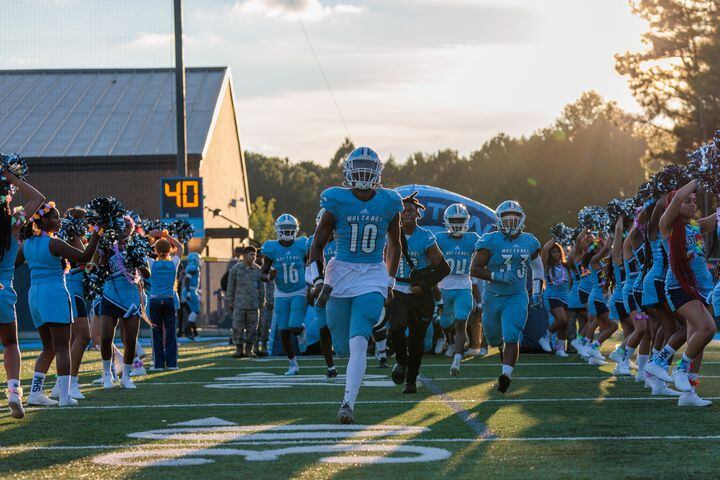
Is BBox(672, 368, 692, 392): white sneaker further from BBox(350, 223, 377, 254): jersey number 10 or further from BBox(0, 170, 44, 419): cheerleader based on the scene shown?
BBox(0, 170, 44, 419): cheerleader

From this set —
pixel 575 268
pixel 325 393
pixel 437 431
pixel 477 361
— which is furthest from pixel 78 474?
pixel 575 268

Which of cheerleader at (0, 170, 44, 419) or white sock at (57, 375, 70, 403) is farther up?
cheerleader at (0, 170, 44, 419)

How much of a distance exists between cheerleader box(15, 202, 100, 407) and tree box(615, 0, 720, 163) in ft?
119

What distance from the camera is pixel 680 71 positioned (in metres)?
50.0

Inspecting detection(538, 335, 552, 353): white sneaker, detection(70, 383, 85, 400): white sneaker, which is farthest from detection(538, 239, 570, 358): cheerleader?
detection(70, 383, 85, 400): white sneaker

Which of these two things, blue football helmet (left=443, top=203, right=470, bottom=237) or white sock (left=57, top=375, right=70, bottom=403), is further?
blue football helmet (left=443, top=203, right=470, bottom=237)

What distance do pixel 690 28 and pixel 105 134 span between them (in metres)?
22.8

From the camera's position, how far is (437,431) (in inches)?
348

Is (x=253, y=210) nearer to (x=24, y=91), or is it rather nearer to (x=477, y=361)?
(x=24, y=91)

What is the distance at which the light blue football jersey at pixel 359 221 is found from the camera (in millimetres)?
9484

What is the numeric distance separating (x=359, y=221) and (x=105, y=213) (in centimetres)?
349

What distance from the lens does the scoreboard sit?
1009 inches

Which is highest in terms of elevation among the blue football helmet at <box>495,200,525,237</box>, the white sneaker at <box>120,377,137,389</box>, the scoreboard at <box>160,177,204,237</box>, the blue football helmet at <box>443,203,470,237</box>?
the scoreboard at <box>160,177,204,237</box>

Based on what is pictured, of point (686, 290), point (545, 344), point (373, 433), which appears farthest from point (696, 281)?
point (545, 344)
